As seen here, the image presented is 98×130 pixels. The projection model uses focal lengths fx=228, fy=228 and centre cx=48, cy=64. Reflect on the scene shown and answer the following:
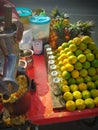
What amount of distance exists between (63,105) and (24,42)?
2.57 feet

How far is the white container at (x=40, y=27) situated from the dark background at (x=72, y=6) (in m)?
2.41

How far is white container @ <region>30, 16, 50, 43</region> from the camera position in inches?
81.2

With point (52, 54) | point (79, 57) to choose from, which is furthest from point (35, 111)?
point (52, 54)

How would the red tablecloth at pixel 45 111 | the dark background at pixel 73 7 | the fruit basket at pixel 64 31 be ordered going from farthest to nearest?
the dark background at pixel 73 7
the fruit basket at pixel 64 31
the red tablecloth at pixel 45 111

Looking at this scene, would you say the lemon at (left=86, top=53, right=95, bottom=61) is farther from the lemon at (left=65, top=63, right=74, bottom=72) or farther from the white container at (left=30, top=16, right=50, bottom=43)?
the white container at (left=30, top=16, right=50, bottom=43)

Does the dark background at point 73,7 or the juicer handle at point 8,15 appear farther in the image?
the dark background at point 73,7

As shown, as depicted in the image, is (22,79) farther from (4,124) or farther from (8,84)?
(8,84)

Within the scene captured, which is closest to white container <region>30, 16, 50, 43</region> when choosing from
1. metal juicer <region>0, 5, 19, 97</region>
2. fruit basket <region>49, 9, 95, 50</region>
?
fruit basket <region>49, 9, 95, 50</region>

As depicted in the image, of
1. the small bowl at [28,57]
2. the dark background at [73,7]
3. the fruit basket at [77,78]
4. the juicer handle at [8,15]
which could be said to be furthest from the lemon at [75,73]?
the dark background at [73,7]

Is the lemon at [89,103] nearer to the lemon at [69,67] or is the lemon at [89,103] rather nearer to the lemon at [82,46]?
the lemon at [69,67]

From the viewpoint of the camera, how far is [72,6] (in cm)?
521

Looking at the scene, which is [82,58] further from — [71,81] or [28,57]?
[28,57]

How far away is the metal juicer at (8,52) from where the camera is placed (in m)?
0.75

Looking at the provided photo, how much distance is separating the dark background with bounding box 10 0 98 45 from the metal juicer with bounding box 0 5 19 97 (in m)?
3.74
